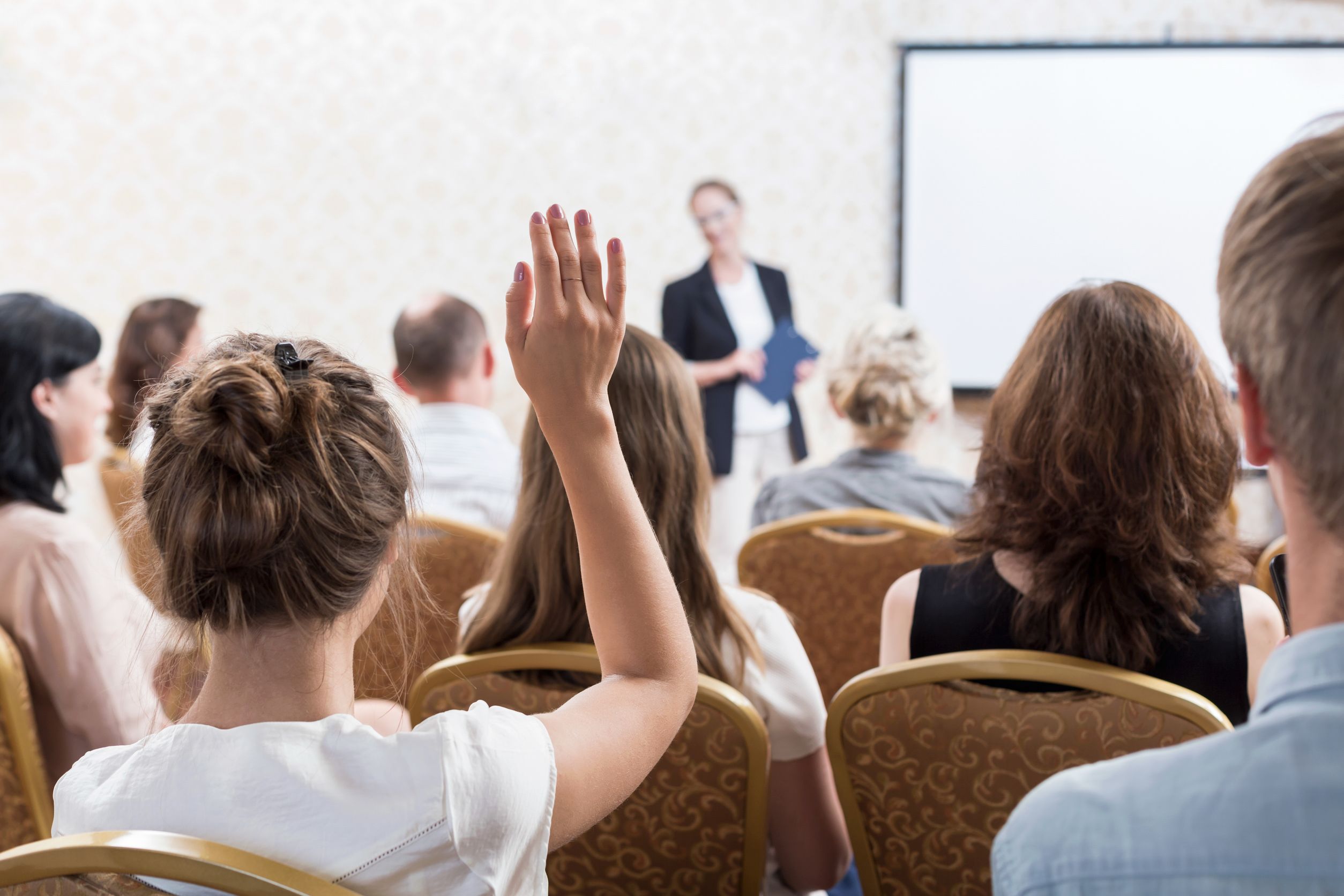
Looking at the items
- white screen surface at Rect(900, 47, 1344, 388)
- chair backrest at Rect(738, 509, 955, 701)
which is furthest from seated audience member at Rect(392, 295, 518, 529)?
white screen surface at Rect(900, 47, 1344, 388)

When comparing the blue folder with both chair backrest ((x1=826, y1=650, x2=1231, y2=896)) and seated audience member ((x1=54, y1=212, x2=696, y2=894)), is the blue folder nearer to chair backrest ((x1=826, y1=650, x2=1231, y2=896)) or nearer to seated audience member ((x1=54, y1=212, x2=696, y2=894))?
chair backrest ((x1=826, y1=650, x2=1231, y2=896))

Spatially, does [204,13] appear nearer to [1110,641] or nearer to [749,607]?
[749,607]

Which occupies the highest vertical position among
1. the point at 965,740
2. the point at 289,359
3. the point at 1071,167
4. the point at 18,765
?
the point at 1071,167

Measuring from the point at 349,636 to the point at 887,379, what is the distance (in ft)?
6.10

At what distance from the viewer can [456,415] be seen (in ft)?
8.70

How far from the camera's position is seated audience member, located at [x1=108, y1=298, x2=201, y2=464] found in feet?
10.8

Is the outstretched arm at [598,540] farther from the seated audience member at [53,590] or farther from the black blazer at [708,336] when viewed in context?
the black blazer at [708,336]

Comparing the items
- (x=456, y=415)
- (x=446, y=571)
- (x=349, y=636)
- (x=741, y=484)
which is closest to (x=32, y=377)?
(x=446, y=571)

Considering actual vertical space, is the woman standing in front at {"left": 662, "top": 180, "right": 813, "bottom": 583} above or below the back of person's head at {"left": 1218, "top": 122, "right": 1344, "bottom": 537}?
below

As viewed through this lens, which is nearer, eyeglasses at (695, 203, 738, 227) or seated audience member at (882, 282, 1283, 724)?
seated audience member at (882, 282, 1283, 724)

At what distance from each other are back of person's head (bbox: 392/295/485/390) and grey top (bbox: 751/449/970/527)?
873mm

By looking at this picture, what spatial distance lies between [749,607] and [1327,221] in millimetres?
1042

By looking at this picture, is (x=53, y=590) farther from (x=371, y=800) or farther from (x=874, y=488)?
(x=874, y=488)

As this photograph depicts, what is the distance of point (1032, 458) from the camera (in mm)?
1438
